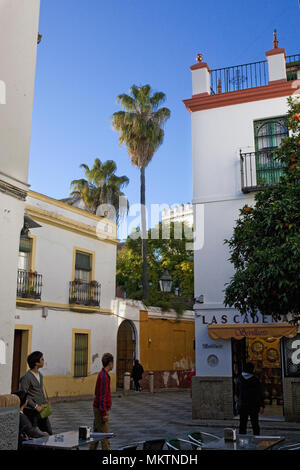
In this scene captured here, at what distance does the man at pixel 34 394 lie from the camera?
6.94 meters

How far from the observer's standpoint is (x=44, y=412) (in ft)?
22.7

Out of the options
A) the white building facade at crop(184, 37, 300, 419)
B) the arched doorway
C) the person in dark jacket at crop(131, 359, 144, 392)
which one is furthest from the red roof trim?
the arched doorway

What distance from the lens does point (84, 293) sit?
20.5m

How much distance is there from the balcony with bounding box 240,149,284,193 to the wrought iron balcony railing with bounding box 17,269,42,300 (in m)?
8.72

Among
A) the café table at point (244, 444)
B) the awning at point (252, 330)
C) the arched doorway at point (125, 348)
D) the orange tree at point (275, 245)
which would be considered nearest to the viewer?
the café table at point (244, 444)

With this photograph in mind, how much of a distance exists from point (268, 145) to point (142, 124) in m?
14.2

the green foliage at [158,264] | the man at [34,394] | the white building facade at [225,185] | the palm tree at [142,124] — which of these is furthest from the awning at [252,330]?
the green foliage at [158,264]

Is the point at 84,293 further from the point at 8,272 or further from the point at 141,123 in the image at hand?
the point at 8,272

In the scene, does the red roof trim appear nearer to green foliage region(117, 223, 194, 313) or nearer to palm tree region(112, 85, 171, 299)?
palm tree region(112, 85, 171, 299)

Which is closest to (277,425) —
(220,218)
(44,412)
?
(220,218)

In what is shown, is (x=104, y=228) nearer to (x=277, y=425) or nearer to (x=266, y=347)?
(x=266, y=347)

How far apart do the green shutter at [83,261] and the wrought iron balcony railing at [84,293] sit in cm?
64

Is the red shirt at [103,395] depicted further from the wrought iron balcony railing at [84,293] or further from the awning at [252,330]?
the wrought iron balcony railing at [84,293]

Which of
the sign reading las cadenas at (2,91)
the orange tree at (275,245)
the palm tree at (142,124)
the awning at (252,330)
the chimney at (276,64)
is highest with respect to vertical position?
the palm tree at (142,124)
